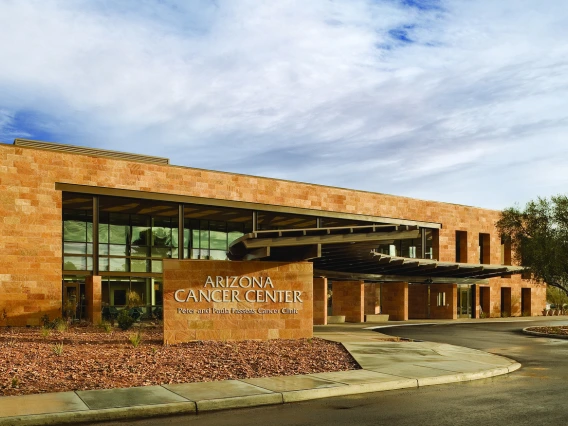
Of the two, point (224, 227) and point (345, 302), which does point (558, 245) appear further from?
point (224, 227)

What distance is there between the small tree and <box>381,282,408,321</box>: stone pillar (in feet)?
33.7

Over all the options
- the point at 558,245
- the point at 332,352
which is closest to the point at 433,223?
the point at 558,245

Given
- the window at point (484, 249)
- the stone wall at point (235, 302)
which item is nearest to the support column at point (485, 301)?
the window at point (484, 249)

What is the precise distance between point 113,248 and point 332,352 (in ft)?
79.3

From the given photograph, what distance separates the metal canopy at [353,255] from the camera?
20.4m

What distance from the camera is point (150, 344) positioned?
19547 mm

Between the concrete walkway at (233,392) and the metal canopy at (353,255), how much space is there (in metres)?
4.95

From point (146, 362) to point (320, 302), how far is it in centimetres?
2265

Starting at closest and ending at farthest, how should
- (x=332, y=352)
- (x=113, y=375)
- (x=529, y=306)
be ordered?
(x=113, y=375)
(x=332, y=352)
(x=529, y=306)

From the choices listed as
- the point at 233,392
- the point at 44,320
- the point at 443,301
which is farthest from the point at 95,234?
the point at 443,301

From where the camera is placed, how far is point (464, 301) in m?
54.1

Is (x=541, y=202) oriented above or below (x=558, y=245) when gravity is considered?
above

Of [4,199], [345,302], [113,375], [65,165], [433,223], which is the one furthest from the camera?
[433,223]

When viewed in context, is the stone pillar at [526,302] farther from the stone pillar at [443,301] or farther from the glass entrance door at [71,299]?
the glass entrance door at [71,299]
